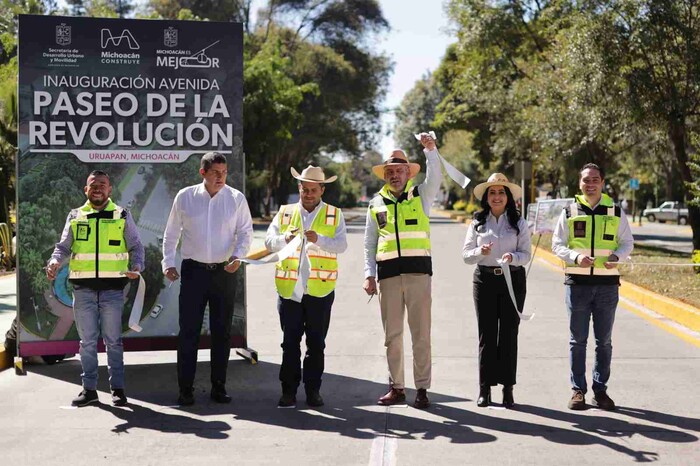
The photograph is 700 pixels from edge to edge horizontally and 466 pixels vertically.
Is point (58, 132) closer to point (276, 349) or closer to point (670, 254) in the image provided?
point (276, 349)

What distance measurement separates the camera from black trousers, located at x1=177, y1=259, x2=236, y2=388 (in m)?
7.84

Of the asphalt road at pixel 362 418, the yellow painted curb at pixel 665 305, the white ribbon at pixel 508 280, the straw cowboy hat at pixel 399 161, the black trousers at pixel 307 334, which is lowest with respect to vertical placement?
the asphalt road at pixel 362 418

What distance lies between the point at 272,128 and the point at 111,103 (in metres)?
35.6

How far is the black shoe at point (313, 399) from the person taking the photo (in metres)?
7.70

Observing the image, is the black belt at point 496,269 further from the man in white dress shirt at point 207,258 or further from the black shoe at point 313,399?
the man in white dress shirt at point 207,258

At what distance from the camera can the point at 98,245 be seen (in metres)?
7.76

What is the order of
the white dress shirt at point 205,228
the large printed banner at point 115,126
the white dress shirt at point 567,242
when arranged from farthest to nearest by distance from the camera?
the large printed banner at point 115,126 < the white dress shirt at point 205,228 < the white dress shirt at point 567,242

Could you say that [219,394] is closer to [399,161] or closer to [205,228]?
[205,228]

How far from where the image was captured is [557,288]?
1791cm

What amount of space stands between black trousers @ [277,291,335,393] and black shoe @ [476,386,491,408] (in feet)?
4.07

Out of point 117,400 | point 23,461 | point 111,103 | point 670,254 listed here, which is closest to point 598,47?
point 670,254

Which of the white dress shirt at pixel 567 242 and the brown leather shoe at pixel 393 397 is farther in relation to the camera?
the brown leather shoe at pixel 393 397

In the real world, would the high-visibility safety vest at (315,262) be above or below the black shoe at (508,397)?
above

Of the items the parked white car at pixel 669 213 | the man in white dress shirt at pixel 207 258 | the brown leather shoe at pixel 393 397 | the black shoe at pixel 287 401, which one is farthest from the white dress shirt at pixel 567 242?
the parked white car at pixel 669 213
